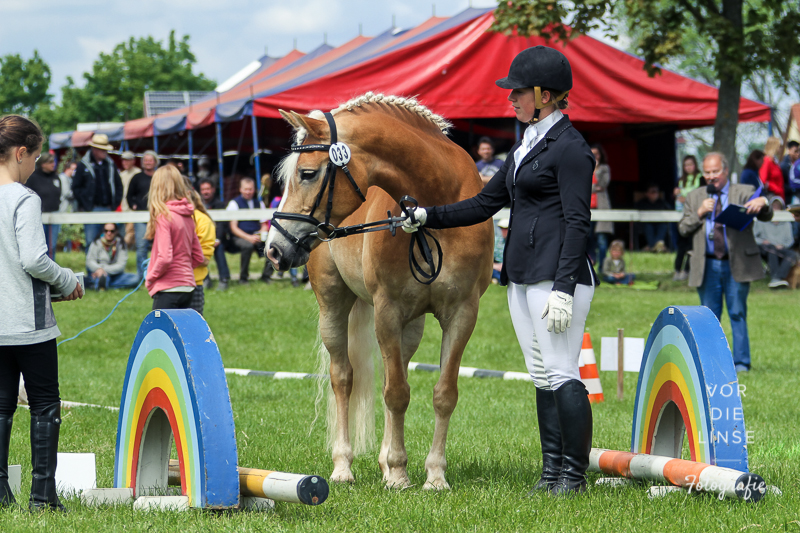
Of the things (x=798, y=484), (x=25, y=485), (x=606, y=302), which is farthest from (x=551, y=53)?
(x=606, y=302)

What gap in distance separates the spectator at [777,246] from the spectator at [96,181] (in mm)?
11699

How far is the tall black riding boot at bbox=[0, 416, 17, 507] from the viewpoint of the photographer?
435 centimetres

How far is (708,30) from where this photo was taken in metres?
17.2

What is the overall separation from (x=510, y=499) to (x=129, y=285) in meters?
12.1

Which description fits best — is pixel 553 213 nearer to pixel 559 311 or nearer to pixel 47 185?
pixel 559 311

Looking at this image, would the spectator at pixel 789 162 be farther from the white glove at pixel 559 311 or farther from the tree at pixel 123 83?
the tree at pixel 123 83

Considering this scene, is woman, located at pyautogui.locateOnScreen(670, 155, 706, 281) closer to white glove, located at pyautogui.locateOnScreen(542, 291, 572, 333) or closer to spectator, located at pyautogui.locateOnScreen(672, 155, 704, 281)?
spectator, located at pyautogui.locateOnScreen(672, 155, 704, 281)

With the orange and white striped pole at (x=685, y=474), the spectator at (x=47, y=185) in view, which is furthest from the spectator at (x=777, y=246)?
the spectator at (x=47, y=185)

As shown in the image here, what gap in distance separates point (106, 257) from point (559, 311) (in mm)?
12236

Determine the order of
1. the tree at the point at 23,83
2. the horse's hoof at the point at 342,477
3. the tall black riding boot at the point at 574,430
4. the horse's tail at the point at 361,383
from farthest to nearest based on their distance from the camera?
the tree at the point at 23,83 < the horse's tail at the point at 361,383 < the horse's hoof at the point at 342,477 < the tall black riding boot at the point at 574,430

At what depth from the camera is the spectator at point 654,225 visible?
2023 cm

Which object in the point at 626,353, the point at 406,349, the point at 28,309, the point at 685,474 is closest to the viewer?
the point at 685,474

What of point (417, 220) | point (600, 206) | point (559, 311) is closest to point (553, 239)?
point (559, 311)

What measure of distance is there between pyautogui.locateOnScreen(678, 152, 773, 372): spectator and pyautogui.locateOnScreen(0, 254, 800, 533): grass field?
88cm
